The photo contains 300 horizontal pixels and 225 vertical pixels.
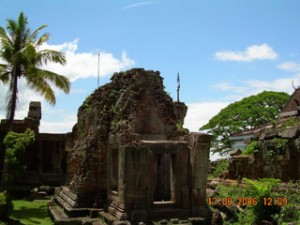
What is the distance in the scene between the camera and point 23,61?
1594cm

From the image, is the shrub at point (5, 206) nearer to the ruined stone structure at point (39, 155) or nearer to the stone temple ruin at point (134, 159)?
the stone temple ruin at point (134, 159)

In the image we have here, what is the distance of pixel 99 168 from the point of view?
40.3 ft

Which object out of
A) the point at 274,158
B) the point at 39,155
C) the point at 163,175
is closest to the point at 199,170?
the point at 163,175

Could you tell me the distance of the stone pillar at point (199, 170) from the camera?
1055cm

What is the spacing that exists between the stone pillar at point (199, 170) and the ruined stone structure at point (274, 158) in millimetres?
5259

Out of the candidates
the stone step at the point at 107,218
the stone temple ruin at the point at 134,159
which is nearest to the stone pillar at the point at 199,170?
the stone temple ruin at the point at 134,159

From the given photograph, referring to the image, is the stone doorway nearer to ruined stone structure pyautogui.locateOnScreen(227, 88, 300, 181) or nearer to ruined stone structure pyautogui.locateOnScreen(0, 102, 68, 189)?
ruined stone structure pyautogui.locateOnScreen(227, 88, 300, 181)

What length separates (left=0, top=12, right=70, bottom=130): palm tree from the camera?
15.8 metres

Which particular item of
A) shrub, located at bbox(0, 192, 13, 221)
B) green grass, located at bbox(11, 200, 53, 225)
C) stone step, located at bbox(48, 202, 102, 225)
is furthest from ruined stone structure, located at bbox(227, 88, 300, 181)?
shrub, located at bbox(0, 192, 13, 221)

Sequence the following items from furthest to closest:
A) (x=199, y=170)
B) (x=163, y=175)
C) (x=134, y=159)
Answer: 1. (x=163, y=175)
2. (x=199, y=170)
3. (x=134, y=159)

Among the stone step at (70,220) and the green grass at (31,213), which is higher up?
the stone step at (70,220)

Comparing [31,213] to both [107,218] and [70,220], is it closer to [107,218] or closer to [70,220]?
[70,220]

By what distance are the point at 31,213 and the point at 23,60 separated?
6530 mm
